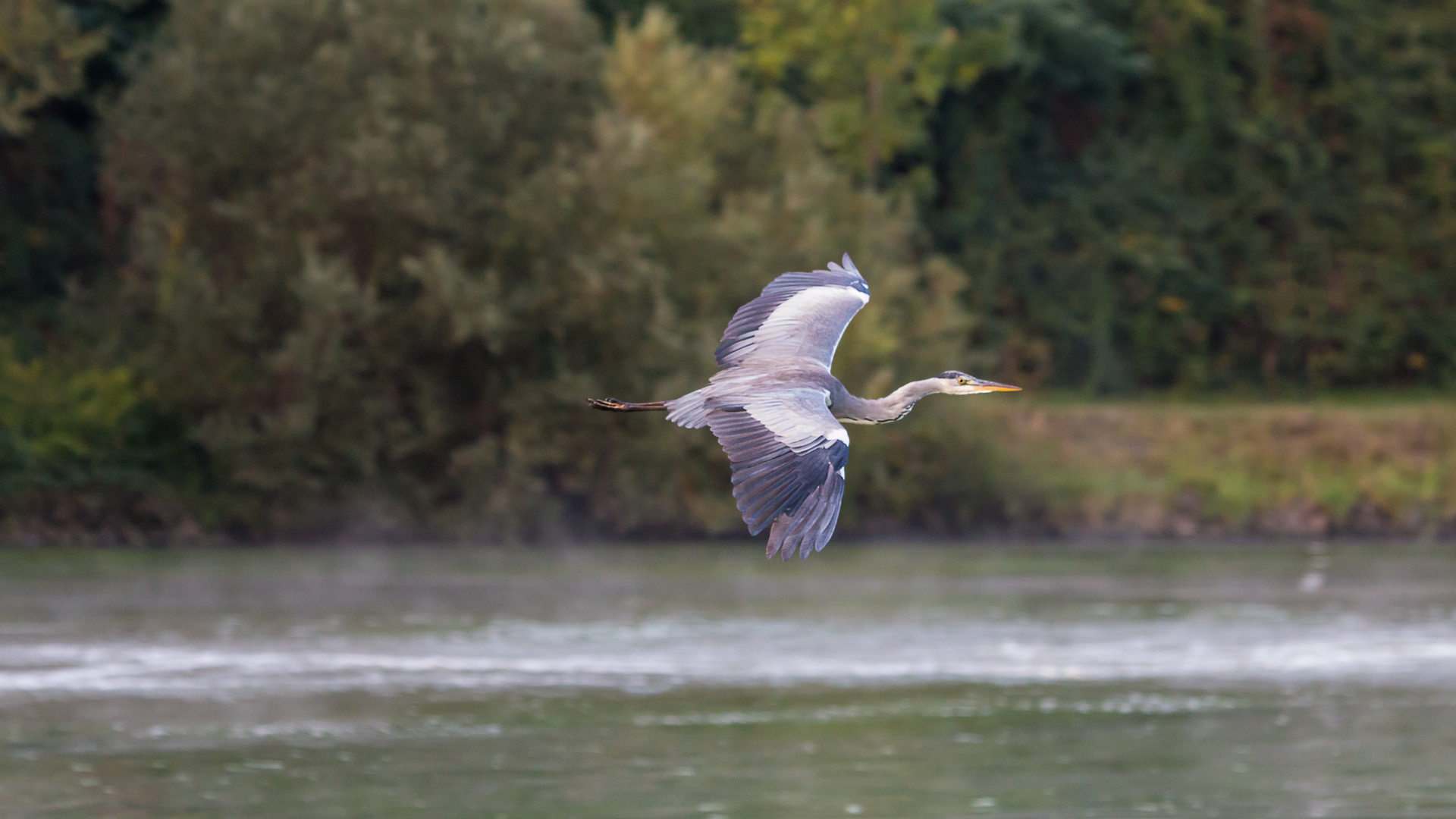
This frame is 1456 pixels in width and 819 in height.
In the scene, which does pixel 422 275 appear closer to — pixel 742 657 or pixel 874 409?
pixel 742 657

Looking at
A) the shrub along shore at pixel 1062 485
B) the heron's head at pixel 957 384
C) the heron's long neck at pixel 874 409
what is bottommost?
the shrub along shore at pixel 1062 485

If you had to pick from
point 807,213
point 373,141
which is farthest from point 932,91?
point 373,141

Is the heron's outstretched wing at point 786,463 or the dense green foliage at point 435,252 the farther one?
the dense green foliage at point 435,252

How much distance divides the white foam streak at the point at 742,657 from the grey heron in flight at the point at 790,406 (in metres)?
10.6

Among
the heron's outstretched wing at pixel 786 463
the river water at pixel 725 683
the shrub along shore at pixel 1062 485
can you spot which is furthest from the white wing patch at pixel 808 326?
the shrub along shore at pixel 1062 485

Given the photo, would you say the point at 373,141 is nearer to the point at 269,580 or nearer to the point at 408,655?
the point at 269,580

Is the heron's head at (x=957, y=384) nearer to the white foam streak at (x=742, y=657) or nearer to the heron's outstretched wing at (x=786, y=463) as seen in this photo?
the heron's outstretched wing at (x=786, y=463)

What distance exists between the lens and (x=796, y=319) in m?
13.0

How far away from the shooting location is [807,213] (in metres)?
36.2

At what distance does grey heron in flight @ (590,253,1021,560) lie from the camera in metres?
10.7

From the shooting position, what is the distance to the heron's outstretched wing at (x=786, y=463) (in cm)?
1059

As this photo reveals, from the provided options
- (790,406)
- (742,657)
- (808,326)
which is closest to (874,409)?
(808,326)

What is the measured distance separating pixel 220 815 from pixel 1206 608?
604 inches

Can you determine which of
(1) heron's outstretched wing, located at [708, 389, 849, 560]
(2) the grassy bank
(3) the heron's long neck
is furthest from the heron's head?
(2) the grassy bank
